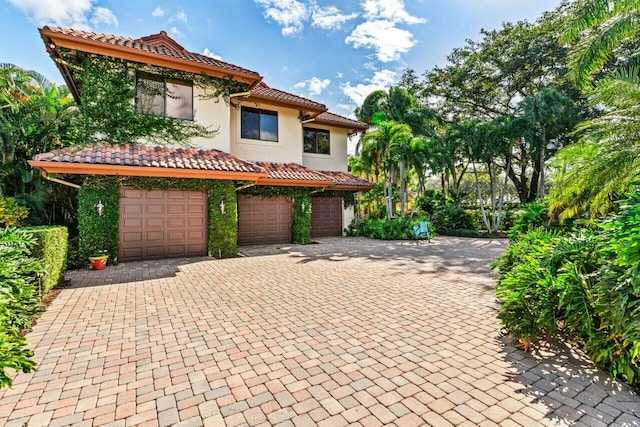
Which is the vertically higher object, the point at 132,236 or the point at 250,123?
the point at 250,123

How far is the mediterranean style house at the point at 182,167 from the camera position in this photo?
905 centimetres

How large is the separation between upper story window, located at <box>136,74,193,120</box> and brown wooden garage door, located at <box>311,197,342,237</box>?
754 centimetres

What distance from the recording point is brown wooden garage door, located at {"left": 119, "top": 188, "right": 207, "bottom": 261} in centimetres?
958

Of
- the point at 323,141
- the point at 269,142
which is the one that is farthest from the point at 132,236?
the point at 323,141

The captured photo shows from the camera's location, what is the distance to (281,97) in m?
14.4

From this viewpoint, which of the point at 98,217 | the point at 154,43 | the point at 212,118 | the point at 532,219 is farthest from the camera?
the point at 154,43

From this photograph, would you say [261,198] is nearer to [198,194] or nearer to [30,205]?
[198,194]

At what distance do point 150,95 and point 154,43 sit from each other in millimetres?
3038

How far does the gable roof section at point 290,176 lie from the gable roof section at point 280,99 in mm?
2820

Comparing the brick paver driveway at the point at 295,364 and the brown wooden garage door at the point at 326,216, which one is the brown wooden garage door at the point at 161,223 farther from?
the brown wooden garage door at the point at 326,216

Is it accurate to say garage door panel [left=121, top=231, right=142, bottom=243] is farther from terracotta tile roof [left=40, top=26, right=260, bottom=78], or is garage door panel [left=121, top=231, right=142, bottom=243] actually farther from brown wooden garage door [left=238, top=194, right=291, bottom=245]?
terracotta tile roof [left=40, top=26, right=260, bottom=78]

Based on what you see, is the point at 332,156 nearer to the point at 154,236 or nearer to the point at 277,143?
the point at 277,143

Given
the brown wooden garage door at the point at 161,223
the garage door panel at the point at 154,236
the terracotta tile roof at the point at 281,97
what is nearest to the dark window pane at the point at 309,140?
the terracotta tile roof at the point at 281,97

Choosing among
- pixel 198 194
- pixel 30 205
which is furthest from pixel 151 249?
pixel 30 205
